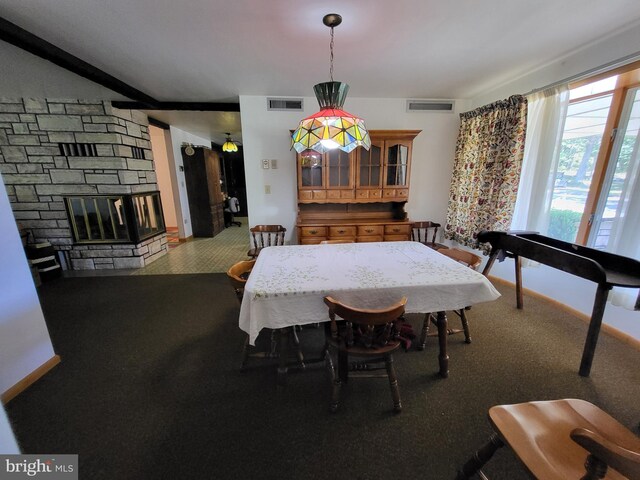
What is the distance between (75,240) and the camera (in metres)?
3.53

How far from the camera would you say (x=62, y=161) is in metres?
3.29

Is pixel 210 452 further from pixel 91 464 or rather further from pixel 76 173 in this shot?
pixel 76 173

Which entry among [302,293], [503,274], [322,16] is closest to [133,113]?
[322,16]

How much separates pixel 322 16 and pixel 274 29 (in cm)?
39

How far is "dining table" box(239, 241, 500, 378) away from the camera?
1410 mm

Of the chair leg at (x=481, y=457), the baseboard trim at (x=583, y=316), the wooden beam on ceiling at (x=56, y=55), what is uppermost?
the wooden beam on ceiling at (x=56, y=55)

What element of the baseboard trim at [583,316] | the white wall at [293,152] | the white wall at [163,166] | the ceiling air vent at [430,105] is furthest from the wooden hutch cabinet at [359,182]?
the white wall at [163,166]

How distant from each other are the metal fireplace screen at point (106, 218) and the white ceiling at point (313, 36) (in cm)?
166

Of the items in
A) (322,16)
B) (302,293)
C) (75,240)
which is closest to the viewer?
(302,293)

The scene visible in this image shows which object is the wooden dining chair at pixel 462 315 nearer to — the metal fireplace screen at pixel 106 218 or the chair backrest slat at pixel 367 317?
the chair backrest slat at pixel 367 317

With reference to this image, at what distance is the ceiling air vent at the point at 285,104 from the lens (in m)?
3.33

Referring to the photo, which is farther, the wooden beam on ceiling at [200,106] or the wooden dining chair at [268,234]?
the wooden beam on ceiling at [200,106]

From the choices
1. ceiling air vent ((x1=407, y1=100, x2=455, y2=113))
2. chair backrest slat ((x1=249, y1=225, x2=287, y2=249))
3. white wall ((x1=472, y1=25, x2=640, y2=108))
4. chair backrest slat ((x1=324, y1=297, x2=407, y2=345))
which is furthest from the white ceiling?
chair backrest slat ((x1=324, y1=297, x2=407, y2=345))

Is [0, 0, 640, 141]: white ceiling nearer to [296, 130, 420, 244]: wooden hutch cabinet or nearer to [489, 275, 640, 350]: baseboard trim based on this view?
[296, 130, 420, 244]: wooden hutch cabinet
